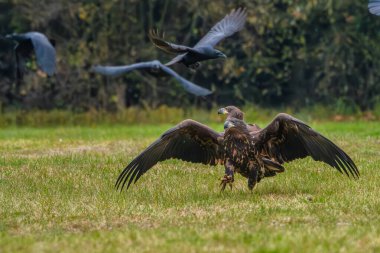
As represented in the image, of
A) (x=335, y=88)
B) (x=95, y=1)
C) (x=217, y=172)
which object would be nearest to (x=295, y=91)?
(x=335, y=88)

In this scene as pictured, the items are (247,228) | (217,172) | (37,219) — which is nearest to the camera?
(247,228)

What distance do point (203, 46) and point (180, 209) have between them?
11.0ft

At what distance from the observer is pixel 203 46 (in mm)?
10383

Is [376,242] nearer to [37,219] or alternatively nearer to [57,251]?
[57,251]

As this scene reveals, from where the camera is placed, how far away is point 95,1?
24125 mm

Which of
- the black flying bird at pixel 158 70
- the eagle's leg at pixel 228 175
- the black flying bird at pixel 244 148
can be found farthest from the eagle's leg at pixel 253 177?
the black flying bird at pixel 158 70

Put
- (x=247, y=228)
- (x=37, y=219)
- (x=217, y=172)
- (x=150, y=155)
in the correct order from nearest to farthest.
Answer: (x=247, y=228) < (x=37, y=219) < (x=150, y=155) < (x=217, y=172)

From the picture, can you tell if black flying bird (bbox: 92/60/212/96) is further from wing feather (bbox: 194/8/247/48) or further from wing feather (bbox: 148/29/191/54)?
wing feather (bbox: 148/29/191/54)

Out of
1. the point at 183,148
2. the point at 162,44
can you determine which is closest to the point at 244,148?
the point at 183,148

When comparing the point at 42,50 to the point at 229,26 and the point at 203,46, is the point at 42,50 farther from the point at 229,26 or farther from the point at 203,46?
the point at 203,46

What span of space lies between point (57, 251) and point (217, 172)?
4.95m

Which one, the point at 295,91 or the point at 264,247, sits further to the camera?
the point at 295,91

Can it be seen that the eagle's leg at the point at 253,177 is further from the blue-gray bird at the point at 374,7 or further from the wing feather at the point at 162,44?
the blue-gray bird at the point at 374,7

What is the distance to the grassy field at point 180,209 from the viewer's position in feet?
18.8
